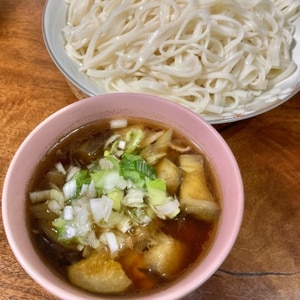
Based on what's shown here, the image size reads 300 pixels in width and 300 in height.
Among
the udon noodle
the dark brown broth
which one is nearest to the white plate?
the udon noodle

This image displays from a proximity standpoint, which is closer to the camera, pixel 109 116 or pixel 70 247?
pixel 70 247

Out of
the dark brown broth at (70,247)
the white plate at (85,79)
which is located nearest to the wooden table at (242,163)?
the white plate at (85,79)

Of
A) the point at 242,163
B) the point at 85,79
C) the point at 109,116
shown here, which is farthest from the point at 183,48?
the point at 109,116

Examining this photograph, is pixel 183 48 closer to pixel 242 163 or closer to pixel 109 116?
pixel 242 163

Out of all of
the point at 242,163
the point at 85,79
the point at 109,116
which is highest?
the point at 109,116

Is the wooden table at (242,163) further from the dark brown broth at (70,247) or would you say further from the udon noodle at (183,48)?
the dark brown broth at (70,247)

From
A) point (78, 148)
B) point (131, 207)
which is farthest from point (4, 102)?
point (131, 207)

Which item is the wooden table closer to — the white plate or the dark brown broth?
the white plate
